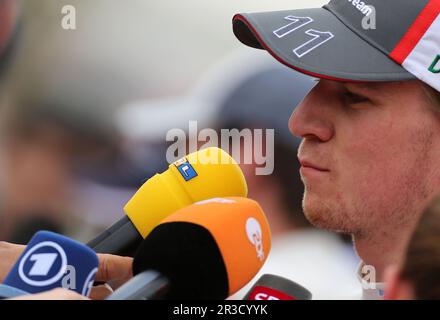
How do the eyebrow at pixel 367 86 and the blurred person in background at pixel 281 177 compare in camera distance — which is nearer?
the eyebrow at pixel 367 86

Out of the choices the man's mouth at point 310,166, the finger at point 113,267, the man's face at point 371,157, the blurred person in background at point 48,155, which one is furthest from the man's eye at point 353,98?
the blurred person in background at point 48,155

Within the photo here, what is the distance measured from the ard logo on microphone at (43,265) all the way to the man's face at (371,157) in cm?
51

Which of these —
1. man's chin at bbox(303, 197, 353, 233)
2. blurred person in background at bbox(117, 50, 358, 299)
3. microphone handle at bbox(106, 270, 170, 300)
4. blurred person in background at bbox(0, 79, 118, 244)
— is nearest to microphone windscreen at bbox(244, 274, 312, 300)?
microphone handle at bbox(106, 270, 170, 300)

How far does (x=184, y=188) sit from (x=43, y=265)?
1.39 feet

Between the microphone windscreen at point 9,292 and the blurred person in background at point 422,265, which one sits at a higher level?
the blurred person in background at point 422,265

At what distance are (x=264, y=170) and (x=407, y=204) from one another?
139 centimetres

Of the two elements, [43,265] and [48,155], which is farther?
[48,155]

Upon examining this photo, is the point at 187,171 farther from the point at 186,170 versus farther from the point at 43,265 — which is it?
the point at 43,265

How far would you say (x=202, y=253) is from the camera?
93cm

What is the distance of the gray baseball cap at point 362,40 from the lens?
3.93 ft

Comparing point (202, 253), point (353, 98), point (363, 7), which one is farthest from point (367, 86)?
point (202, 253)

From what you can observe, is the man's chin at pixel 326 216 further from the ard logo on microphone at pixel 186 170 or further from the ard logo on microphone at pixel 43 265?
the ard logo on microphone at pixel 43 265

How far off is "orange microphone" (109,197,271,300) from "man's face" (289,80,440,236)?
11.1 inches
